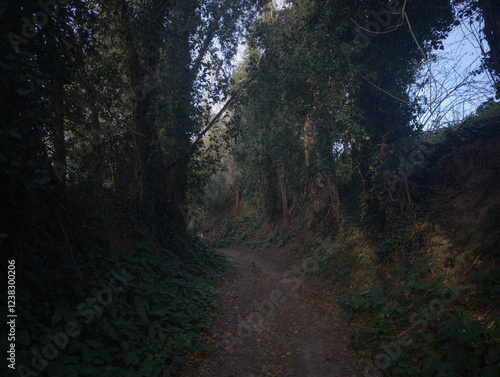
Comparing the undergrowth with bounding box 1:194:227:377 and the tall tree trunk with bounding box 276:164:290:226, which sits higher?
the tall tree trunk with bounding box 276:164:290:226

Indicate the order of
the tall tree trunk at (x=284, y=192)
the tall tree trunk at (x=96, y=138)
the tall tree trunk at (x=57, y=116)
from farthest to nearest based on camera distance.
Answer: the tall tree trunk at (x=284, y=192) → the tall tree trunk at (x=96, y=138) → the tall tree trunk at (x=57, y=116)

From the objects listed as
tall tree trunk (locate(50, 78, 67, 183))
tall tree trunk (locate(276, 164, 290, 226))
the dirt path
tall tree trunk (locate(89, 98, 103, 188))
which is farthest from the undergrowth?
tall tree trunk (locate(276, 164, 290, 226))

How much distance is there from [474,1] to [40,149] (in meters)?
10.0

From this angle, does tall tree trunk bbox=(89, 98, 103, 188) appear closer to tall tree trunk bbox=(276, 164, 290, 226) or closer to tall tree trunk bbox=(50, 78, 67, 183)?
tall tree trunk bbox=(50, 78, 67, 183)

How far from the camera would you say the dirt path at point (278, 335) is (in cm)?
495

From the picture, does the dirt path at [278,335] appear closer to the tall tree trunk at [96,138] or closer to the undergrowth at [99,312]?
the undergrowth at [99,312]

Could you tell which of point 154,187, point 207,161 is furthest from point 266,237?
point 154,187

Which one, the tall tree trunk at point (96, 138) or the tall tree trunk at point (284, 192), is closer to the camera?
the tall tree trunk at point (96, 138)

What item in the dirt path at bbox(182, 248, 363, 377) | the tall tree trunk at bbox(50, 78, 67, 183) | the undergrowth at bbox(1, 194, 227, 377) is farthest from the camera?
the tall tree trunk at bbox(50, 78, 67, 183)

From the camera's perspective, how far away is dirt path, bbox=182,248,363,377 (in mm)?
4949

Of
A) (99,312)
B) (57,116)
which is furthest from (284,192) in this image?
(99,312)

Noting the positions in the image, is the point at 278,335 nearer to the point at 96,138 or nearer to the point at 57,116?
the point at 57,116

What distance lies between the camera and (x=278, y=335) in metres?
6.37

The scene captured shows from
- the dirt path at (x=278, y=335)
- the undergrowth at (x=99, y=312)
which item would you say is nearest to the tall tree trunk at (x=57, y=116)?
the undergrowth at (x=99, y=312)
